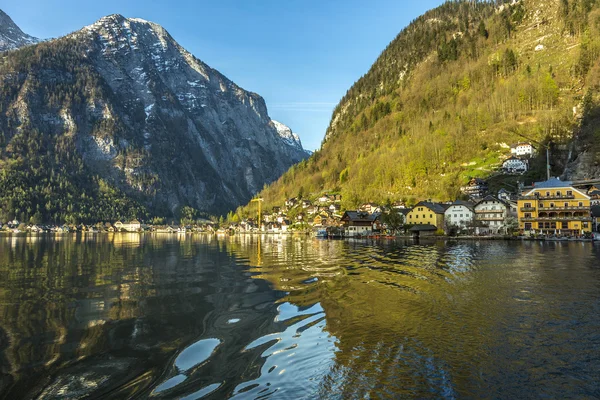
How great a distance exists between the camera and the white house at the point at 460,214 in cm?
9891

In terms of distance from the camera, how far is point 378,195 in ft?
481

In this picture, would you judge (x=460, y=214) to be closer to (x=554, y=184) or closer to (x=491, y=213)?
(x=491, y=213)

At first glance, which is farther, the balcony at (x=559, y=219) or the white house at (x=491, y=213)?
the white house at (x=491, y=213)

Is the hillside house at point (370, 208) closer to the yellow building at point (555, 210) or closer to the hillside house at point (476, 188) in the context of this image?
the hillside house at point (476, 188)

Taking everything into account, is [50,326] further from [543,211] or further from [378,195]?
[378,195]

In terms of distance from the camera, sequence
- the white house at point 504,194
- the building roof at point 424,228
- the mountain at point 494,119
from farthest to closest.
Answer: the mountain at point 494,119 < the white house at point 504,194 < the building roof at point 424,228

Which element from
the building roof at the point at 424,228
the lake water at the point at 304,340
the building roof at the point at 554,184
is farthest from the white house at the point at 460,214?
the lake water at the point at 304,340

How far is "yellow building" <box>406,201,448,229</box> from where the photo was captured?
103062mm

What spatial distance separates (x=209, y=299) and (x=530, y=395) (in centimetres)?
1552

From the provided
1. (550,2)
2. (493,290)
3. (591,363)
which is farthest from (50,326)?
(550,2)

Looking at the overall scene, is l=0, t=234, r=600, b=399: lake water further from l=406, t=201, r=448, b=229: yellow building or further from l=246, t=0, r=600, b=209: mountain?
l=246, t=0, r=600, b=209: mountain

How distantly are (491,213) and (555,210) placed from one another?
16.3 m

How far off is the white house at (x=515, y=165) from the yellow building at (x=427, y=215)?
3430 cm

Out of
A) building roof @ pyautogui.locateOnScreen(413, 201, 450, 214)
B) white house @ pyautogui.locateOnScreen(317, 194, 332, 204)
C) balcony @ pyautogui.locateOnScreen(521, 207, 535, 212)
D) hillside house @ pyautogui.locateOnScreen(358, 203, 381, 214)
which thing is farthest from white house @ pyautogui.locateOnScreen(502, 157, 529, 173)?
white house @ pyautogui.locateOnScreen(317, 194, 332, 204)
